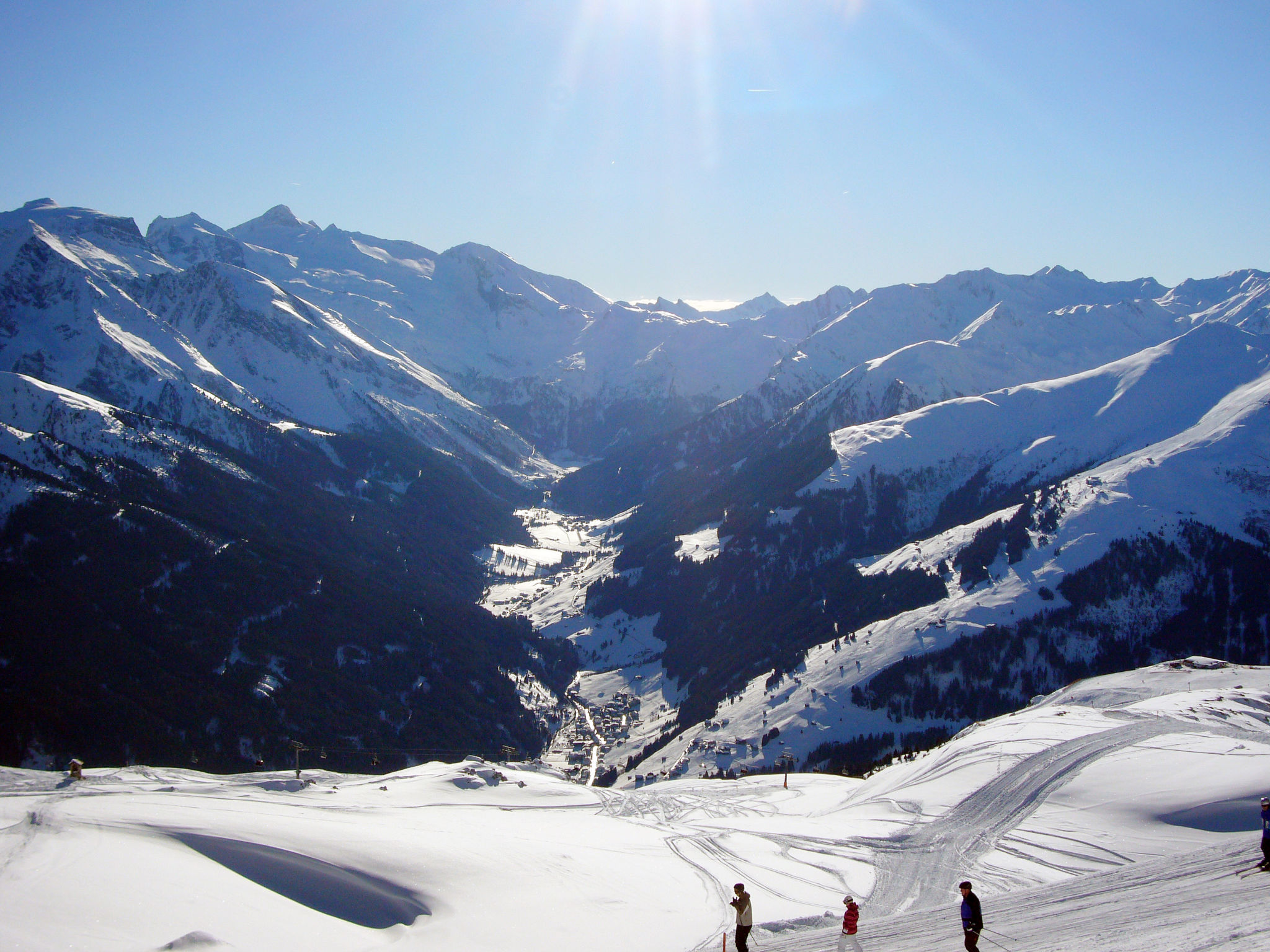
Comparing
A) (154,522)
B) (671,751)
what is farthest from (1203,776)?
(154,522)

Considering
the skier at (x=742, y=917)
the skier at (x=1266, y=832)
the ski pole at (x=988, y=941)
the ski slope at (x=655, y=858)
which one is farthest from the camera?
the skier at (x=1266, y=832)

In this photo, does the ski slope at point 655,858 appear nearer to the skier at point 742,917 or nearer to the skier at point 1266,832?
the skier at point 1266,832

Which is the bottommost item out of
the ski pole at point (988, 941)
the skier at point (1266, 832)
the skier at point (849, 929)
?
the ski pole at point (988, 941)

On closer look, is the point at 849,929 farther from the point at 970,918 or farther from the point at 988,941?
the point at 988,941

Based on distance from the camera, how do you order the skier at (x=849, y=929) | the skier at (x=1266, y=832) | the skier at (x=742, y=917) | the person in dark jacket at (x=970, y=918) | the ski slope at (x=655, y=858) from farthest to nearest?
the skier at (x=1266, y=832) → the ski slope at (x=655, y=858) → the skier at (x=742, y=917) → the skier at (x=849, y=929) → the person in dark jacket at (x=970, y=918)

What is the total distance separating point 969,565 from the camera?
185625 millimetres

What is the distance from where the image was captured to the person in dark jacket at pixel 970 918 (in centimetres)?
2611

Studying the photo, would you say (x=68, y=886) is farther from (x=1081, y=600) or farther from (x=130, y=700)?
(x=1081, y=600)

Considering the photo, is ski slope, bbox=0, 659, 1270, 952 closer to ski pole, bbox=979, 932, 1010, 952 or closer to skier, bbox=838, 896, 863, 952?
ski pole, bbox=979, 932, 1010, 952

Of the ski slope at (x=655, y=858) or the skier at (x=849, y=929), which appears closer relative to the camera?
the skier at (x=849, y=929)

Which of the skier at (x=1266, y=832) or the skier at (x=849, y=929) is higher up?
the skier at (x=1266, y=832)

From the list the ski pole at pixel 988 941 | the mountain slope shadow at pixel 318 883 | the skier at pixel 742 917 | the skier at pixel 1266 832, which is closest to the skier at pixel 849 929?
the skier at pixel 742 917

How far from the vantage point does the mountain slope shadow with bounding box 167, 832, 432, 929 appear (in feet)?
103

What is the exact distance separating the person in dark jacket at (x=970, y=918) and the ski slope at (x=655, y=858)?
3297mm
